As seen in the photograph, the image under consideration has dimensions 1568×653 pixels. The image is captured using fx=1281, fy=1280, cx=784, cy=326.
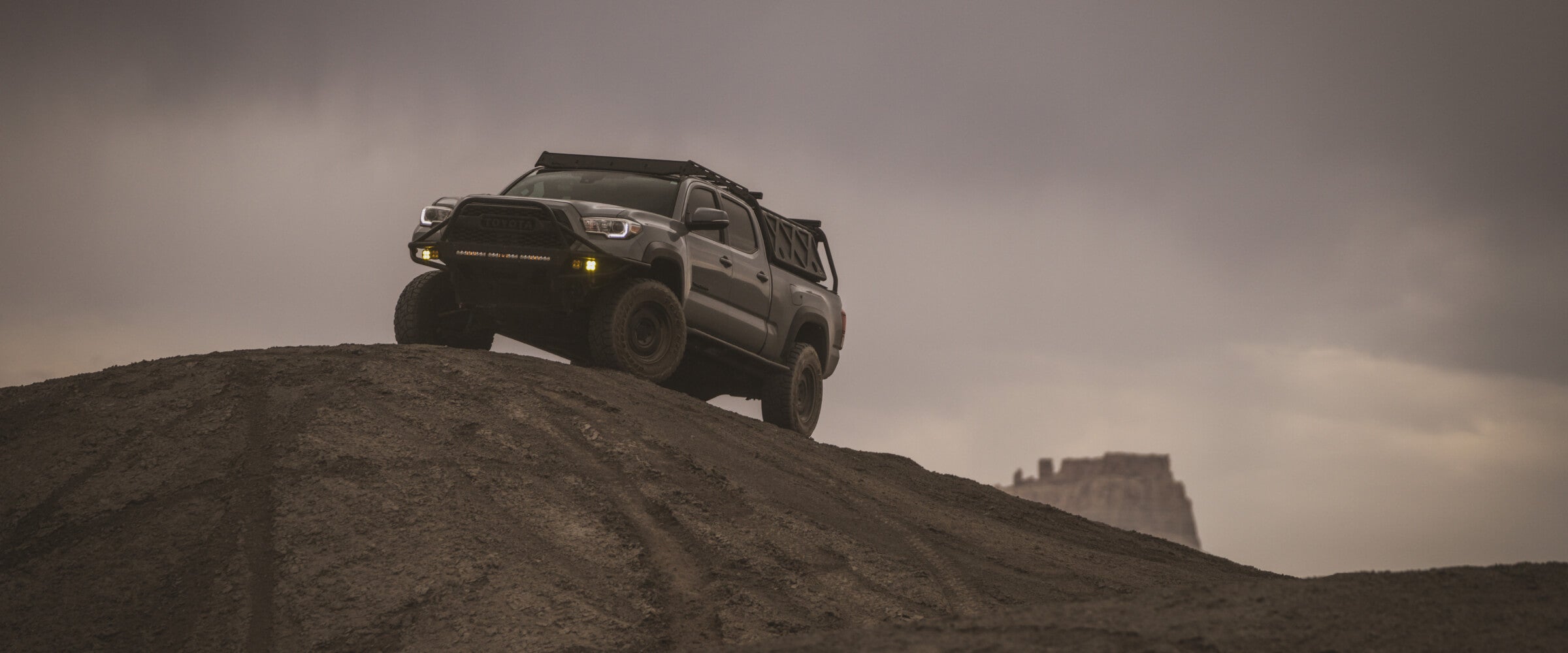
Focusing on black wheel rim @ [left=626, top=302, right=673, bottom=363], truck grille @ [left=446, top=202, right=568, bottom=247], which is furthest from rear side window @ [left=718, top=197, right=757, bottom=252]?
truck grille @ [left=446, top=202, right=568, bottom=247]

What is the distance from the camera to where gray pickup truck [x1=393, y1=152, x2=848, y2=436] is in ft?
33.2

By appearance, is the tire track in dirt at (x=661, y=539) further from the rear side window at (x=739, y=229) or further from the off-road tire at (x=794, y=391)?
the off-road tire at (x=794, y=391)

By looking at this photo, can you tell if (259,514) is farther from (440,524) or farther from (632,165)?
(632,165)

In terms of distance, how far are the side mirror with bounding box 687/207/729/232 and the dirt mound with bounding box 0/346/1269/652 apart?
157 centimetres

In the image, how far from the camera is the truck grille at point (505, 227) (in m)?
10.1

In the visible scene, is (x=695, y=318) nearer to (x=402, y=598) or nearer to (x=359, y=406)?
(x=359, y=406)

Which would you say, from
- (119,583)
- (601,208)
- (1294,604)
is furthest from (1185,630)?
(601,208)

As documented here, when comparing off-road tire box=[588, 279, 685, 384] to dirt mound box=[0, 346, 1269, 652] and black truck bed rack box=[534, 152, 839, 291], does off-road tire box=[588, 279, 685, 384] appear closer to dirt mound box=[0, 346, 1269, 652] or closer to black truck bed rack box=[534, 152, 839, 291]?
dirt mound box=[0, 346, 1269, 652]

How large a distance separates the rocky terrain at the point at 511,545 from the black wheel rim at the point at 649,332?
49 centimetres

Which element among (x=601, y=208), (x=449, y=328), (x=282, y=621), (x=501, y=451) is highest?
(x=601, y=208)

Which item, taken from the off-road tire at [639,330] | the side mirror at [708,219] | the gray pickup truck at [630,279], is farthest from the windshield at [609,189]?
the off-road tire at [639,330]

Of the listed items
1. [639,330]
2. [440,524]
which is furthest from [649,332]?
[440,524]

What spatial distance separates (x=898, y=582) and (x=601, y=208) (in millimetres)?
4231

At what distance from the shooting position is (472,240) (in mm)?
10156
